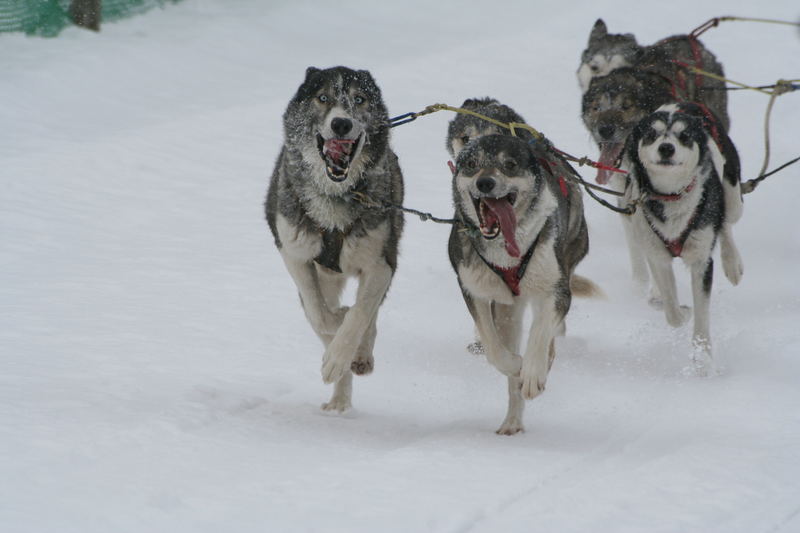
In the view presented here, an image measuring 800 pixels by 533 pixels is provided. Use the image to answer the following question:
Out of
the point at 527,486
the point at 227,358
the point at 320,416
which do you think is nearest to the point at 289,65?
the point at 227,358

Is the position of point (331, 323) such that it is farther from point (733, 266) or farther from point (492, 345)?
point (733, 266)

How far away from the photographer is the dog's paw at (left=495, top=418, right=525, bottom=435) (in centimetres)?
356

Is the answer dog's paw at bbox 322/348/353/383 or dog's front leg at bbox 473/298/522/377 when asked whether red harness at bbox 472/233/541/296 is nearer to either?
dog's front leg at bbox 473/298/522/377

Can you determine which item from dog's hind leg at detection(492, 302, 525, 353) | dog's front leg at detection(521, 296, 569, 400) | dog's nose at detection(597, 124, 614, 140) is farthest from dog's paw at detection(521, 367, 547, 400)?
dog's nose at detection(597, 124, 614, 140)

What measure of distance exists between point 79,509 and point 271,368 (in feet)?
6.40

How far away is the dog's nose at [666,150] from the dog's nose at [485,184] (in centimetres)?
124

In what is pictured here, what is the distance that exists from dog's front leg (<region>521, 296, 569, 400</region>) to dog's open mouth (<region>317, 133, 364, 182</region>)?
2.75ft

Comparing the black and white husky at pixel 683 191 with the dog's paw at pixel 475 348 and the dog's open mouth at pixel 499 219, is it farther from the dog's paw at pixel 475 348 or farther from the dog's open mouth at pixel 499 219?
the dog's open mouth at pixel 499 219

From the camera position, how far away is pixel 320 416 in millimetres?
3773

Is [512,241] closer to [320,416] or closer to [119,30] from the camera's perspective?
[320,416]

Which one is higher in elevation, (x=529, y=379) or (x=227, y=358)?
(x=529, y=379)

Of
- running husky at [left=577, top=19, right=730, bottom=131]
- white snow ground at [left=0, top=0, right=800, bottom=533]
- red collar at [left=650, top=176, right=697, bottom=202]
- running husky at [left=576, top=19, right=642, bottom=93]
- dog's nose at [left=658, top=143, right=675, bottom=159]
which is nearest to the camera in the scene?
white snow ground at [left=0, top=0, right=800, bottom=533]

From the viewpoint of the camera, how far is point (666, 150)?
409 cm

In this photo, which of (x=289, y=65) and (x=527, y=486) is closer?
(x=527, y=486)
